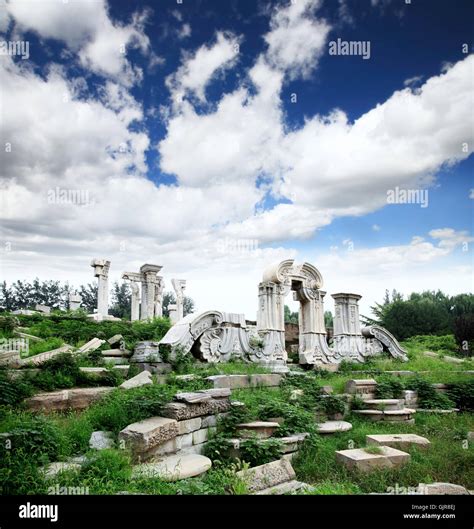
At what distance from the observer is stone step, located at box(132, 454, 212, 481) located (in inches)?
169

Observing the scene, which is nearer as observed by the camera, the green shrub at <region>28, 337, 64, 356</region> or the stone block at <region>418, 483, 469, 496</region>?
the stone block at <region>418, 483, 469, 496</region>

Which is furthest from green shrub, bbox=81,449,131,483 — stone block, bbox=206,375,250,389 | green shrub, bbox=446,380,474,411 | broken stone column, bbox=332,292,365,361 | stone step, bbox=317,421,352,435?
broken stone column, bbox=332,292,365,361

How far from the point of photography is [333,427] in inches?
283

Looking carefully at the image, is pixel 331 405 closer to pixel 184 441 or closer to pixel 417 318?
pixel 184 441

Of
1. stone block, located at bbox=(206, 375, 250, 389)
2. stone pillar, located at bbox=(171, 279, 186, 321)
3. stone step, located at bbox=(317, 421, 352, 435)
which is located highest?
stone pillar, located at bbox=(171, 279, 186, 321)

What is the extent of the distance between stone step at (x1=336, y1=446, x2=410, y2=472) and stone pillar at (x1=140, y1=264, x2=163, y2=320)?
2015 cm

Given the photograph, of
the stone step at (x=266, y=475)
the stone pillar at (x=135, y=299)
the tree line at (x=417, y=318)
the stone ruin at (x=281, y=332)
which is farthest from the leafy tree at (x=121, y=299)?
the stone step at (x=266, y=475)

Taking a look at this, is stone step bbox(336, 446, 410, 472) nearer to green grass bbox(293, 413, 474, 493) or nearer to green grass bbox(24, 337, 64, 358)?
green grass bbox(293, 413, 474, 493)

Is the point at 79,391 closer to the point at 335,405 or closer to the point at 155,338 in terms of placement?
the point at 335,405

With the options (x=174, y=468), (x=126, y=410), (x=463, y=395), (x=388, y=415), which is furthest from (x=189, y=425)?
(x=463, y=395)

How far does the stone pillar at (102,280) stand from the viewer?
24766 millimetres
